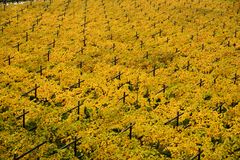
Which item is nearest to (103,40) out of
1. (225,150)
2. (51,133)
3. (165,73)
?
(165,73)

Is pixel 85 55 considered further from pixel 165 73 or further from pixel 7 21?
pixel 7 21

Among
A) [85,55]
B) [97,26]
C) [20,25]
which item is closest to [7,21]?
[20,25]

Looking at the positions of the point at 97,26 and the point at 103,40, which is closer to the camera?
the point at 103,40

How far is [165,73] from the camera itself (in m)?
23.4

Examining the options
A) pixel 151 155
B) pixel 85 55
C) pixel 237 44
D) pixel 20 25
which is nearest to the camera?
pixel 151 155

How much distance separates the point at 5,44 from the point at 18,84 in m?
7.80

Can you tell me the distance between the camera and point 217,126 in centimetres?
1739

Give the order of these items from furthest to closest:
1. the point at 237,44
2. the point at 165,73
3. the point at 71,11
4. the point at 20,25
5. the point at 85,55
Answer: the point at 71,11 → the point at 20,25 → the point at 237,44 → the point at 85,55 → the point at 165,73

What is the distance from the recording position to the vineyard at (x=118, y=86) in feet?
52.2

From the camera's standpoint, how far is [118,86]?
21.3m

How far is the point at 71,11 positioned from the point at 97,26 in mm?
6486

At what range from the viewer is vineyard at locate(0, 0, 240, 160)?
15.9 meters

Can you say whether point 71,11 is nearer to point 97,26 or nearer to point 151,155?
point 97,26

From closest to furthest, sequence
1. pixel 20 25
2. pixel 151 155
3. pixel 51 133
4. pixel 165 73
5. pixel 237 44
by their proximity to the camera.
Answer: pixel 151 155
pixel 51 133
pixel 165 73
pixel 237 44
pixel 20 25
